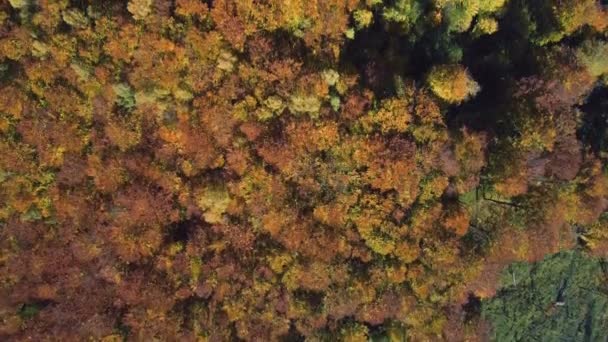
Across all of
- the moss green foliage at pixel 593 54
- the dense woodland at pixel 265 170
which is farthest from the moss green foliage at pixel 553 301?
the moss green foliage at pixel 593 54

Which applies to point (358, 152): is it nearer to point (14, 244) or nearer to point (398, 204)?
point (398, 204)

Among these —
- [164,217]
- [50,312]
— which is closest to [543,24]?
[164,217]

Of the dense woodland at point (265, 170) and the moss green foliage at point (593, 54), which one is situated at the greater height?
the moss green foliage at point (593, 54)

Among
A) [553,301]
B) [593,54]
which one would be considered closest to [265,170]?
[593,54]

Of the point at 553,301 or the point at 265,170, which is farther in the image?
the point at 553,301

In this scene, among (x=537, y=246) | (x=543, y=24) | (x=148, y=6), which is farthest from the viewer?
(x=543, y=24)

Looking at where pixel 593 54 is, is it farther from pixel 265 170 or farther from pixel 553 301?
pixel 265 170

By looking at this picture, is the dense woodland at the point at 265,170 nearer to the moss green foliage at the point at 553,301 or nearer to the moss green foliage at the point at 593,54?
the moss green foliage at the point at 593,54

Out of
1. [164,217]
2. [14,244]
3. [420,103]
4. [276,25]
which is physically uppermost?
[276,25]
